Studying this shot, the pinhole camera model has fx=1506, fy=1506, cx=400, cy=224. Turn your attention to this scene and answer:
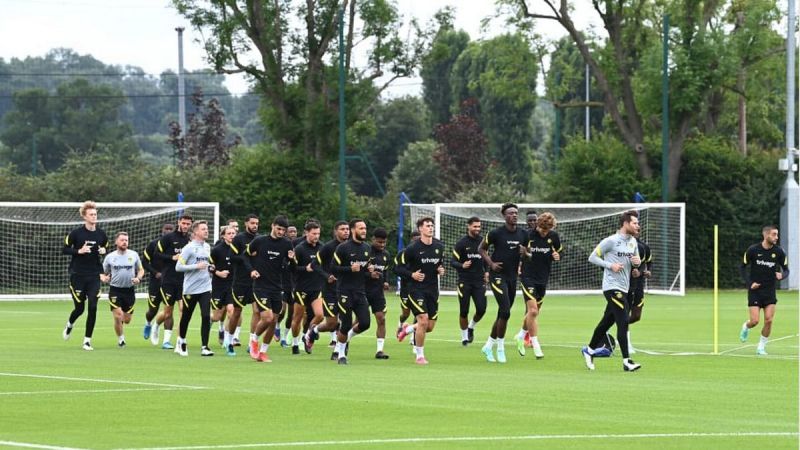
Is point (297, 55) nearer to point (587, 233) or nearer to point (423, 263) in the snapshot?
point (587, 233)

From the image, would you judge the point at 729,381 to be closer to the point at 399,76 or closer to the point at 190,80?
the point at 399,76

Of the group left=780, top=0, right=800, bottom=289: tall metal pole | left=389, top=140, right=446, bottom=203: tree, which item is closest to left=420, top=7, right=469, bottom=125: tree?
left=389, top=140, right=446, bottom=203: tree

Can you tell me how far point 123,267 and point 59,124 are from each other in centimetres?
9301

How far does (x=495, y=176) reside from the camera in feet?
241

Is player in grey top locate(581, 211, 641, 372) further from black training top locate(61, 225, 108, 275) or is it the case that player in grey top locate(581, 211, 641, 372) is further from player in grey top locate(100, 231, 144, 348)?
player in grey top locate(100, 231, 144, 348)

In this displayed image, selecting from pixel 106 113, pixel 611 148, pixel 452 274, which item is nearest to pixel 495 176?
pixel 611 148

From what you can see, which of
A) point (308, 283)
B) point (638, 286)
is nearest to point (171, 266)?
point (308, 283)

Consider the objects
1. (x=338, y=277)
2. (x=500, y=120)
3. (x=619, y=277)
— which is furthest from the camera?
(x=500, y=120)

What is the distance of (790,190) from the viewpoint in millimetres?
50375

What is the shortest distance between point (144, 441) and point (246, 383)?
538 cm

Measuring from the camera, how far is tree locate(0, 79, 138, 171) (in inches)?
4313

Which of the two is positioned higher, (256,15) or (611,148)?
(256,15)

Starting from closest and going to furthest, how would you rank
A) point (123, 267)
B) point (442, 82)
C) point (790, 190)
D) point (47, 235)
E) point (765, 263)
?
point (765, 263) < point (123, 267) < point (47, 235) < point (790, 190) < point (442, 82)

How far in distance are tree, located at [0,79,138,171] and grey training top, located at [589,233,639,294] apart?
286ft
